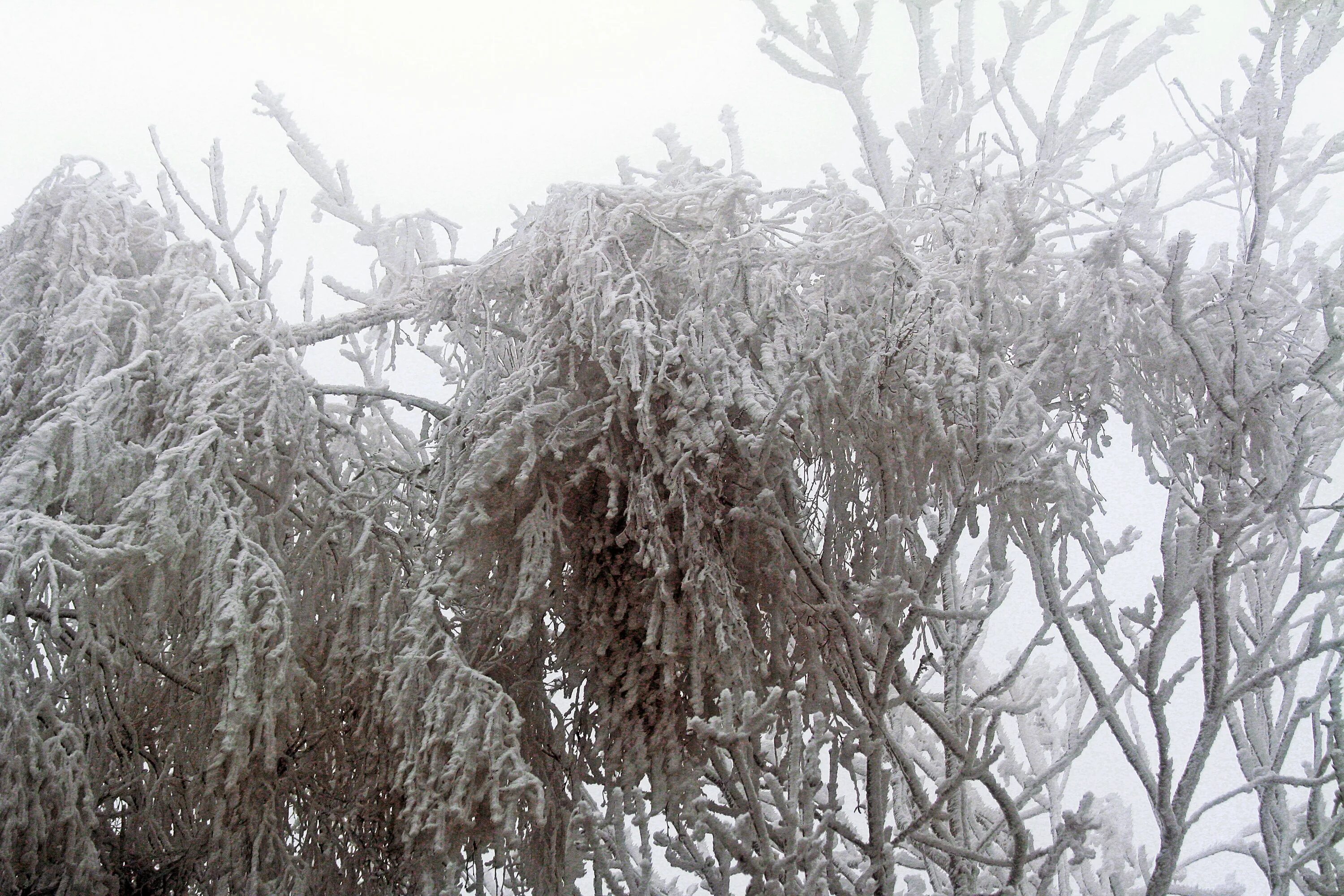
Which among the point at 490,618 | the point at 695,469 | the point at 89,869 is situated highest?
the point at 695,469

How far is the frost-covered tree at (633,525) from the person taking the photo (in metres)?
2.38

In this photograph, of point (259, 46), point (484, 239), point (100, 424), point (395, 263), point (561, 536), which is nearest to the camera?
point (561, 536)

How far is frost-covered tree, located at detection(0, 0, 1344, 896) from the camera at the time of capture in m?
2.38

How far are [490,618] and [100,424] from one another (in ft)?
3.68

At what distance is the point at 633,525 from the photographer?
250 centimetres

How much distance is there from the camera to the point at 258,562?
8.14 ft

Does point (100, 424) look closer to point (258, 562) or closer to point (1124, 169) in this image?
point (258, 562)

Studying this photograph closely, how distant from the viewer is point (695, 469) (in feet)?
8.27

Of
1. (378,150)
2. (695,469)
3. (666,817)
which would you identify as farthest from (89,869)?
(378,150)

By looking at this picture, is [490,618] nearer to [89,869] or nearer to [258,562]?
[258,562]

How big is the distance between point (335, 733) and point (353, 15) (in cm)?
1249

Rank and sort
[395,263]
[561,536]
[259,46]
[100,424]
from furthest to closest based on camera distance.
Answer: [259,46]
[395,263]
[100,424]
[561,536]

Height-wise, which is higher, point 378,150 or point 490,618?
point 378,150

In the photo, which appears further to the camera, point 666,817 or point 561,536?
point 666,817
